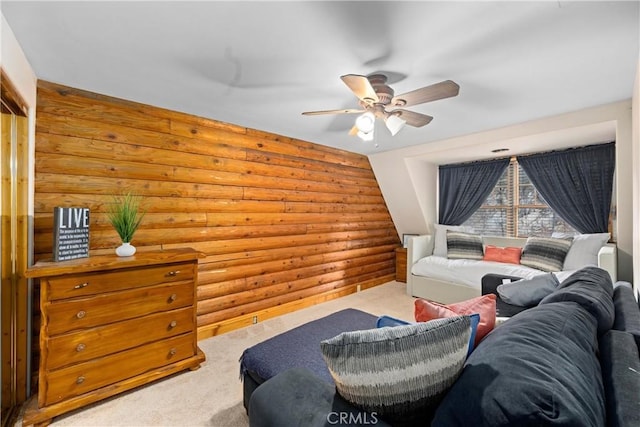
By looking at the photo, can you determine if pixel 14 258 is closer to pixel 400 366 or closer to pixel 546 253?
pixel 400 366

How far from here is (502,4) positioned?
1.33 meters

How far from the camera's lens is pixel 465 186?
4734mm

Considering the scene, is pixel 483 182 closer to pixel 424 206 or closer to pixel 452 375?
pixel 424 206

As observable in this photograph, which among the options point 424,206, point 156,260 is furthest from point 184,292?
point 424,206

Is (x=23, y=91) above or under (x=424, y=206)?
above

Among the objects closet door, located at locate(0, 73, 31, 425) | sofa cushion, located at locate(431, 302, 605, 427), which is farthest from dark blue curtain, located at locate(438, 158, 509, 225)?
closet door, located at locate(0, 73, 31, 425)

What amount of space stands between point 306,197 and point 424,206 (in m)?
2.11

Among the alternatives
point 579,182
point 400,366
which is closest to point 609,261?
point 579,182

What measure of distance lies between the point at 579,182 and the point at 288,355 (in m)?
4.18

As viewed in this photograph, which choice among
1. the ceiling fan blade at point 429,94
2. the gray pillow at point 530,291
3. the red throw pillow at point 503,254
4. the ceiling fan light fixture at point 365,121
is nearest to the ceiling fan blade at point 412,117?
the ceiling fan blade at point 429,94

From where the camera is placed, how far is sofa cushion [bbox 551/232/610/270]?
123 inches

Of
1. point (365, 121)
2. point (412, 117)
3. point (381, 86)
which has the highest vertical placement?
point (381, 86)

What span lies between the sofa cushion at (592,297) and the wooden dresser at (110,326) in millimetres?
2337

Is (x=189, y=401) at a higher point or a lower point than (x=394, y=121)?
lower
